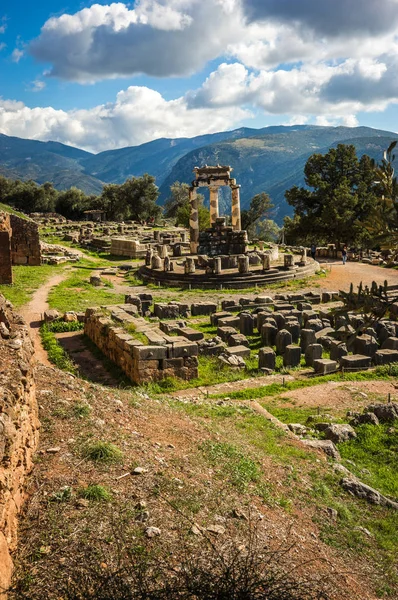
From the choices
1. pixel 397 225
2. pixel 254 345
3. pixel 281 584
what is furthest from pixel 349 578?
pixel 254 345

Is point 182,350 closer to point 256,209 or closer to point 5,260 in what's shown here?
point 5,260

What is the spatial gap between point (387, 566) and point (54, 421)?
474cm

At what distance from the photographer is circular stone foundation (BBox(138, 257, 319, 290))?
29844mm

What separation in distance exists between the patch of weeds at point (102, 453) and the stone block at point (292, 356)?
9533mm

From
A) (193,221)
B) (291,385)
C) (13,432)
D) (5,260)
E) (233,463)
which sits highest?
(193,221)

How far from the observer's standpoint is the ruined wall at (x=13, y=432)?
4695mm

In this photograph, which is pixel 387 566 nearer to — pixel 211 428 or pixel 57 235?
pixel 211 428

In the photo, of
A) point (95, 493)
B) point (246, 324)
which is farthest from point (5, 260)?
point (95, 493)

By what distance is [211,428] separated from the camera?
9469 millimetres

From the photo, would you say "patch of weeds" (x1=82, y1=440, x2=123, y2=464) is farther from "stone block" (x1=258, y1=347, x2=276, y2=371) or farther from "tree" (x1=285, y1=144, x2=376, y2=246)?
"tree" (x1=285, y1=144, x2=376, y2=246)

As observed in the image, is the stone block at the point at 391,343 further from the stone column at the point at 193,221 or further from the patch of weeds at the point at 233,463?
the stone column at the point at 193,221

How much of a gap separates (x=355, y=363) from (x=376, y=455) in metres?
5.46

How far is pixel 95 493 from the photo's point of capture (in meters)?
5.71

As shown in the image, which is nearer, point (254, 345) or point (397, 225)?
point (397, 225)
